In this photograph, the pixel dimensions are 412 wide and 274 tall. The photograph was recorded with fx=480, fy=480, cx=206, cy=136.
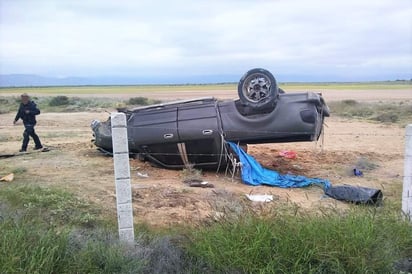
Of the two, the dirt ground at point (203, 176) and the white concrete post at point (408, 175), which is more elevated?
the white concrete post at point (408, 175)

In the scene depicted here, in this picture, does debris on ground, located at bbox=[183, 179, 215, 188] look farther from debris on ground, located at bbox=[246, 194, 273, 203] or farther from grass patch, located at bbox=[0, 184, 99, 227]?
grass patch, located at bbox=[0, 184, 99, 227]

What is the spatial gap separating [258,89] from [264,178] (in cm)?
158

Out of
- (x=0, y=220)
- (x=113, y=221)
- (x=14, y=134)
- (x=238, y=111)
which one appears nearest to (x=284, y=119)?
(x=238, y=111)

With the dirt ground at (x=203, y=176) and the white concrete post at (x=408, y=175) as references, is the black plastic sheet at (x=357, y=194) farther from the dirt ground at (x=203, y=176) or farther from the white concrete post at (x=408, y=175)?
the white concrete post at (x=408, y=175)

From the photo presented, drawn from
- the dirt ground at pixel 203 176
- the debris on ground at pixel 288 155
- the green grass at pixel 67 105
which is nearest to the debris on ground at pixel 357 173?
the dirt ground at pixel 203 176

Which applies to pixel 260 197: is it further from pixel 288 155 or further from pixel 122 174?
pixel 288 155

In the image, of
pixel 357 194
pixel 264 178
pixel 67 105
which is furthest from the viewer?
pixel 67 105

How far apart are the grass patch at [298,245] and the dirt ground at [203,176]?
691mm

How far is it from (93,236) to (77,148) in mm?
8007

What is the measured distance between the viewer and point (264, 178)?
839 centimetres

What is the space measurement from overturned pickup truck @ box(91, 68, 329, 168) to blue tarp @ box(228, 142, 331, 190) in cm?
33

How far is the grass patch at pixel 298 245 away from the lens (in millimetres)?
3768

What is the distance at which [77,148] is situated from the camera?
39.3ft

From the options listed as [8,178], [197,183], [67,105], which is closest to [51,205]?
[8,178]
